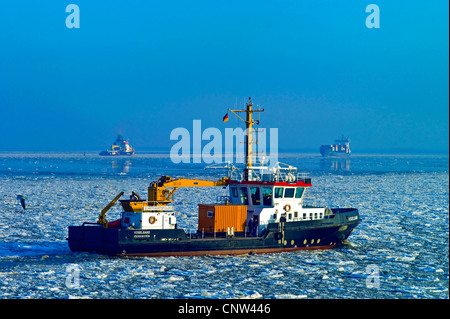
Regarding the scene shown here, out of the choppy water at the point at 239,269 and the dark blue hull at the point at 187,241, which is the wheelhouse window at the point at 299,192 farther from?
the choppy water at the point at 239,269

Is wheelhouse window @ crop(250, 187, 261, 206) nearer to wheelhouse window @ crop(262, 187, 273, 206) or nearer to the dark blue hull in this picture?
wheelhouse window @ crop(262, 187, 273, 206)

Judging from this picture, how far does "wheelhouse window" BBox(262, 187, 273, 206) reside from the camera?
2677 centimetres

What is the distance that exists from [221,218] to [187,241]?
2.19 m

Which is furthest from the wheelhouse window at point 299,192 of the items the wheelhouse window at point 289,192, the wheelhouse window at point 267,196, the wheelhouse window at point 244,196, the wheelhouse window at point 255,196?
the wheelhouse window at point 244,196

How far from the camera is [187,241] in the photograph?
24328 mm

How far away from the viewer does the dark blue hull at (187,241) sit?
78.7ft

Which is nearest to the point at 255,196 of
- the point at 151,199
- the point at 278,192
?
the point at 278,192

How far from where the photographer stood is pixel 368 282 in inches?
788

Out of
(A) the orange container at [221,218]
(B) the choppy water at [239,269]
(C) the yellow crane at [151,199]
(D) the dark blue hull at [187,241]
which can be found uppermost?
(C) the yellow crane at [151,199]

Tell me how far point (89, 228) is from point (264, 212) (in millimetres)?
7352

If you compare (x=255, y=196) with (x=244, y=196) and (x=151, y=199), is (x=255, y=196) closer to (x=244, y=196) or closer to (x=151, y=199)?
(x=244, y=196)
